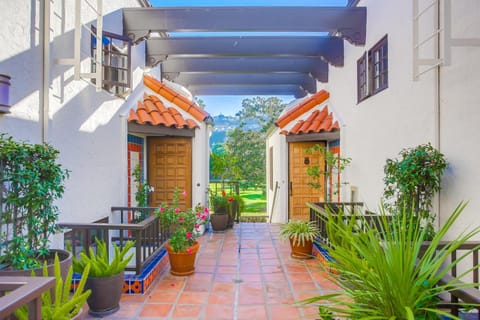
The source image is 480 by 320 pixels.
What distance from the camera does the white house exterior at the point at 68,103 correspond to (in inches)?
130

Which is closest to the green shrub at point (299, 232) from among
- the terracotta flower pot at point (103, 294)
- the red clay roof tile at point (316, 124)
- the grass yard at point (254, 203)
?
the red clay roof tile at point (316, 124)

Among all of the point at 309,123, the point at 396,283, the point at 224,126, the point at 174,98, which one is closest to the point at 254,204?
the point at 224,126

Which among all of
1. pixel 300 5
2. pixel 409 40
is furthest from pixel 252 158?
pixel 409 40

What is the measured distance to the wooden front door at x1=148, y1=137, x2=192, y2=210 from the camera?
7.54 metres

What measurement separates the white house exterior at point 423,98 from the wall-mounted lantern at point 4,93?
4.19m

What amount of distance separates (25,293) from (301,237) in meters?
4.24

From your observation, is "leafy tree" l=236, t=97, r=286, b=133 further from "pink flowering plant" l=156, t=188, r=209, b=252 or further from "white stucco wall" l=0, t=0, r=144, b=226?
"pink flowering plant" l=156, t=188, r=209, b=252

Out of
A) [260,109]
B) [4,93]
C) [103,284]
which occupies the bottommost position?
[103,284]

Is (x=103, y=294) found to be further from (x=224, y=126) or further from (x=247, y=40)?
(x=224, y=126)

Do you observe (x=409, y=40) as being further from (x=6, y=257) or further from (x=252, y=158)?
(x=252, y=158)

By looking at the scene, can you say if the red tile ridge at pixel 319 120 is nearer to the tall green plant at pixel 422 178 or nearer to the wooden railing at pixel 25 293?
the tall green plant at pixel 422 178

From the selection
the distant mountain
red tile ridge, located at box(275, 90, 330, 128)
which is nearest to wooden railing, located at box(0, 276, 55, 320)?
red tile ridge, located at box(275, 90, 330, 128)

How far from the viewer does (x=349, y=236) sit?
2.17m

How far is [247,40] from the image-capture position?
6.97m
